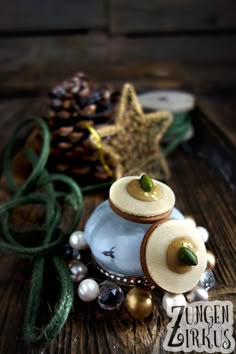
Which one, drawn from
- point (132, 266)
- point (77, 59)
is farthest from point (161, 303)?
point (77, 59)

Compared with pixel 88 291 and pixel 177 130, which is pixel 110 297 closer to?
pixel 88 291

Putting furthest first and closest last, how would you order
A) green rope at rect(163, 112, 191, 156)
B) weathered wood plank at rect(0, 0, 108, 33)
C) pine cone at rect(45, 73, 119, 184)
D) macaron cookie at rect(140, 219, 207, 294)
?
weathered wood plank at rect(0, 0, 108, 33) < green rope at rect(163, 112, 191, 156) < pine cone at rect(45, 73, 119, 184) < macaron cookie at rect(140, 219, 207, 294)

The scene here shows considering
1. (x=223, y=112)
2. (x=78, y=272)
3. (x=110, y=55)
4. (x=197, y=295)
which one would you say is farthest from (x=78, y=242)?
(x=110, y=55)

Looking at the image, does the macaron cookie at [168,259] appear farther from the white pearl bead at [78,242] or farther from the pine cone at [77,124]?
the pine cone at [77,124]

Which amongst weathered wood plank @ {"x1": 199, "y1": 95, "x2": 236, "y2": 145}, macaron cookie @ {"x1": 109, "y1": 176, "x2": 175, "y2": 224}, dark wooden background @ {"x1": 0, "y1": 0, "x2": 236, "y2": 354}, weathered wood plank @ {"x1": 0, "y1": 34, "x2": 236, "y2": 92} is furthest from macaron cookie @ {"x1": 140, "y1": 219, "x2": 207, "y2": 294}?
weathered wood plank @ {"x1": 0, "y1": 34, "x2": 236, "y2": 92}

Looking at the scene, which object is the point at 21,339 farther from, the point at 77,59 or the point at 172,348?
the point at 77,59

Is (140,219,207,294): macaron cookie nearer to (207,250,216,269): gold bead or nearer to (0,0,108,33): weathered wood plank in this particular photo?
(207,250,216,269): gold bead

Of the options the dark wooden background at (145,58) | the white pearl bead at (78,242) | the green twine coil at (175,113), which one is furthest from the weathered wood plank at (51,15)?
the white pearl bead at (78,242)
